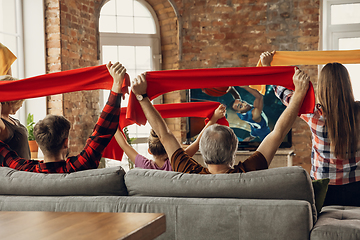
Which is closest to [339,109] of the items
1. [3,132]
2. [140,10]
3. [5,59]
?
[3,132]

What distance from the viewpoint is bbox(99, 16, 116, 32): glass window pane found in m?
5.59

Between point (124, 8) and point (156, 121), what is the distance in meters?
4.12

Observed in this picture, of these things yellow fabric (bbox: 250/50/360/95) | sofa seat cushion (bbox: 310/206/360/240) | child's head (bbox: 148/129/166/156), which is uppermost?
yellow fabric (bbox: 250/50/360/95)

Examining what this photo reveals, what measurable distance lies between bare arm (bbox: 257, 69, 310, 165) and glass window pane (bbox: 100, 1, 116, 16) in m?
4.11

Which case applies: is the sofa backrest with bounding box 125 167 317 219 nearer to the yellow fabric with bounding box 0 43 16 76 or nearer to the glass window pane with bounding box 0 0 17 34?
the yellow fabric with bounding box 0 43 16 76

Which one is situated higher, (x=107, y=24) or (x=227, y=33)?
(x=107, y=24)

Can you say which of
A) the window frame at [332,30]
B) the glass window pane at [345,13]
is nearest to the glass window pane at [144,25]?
the window frame at [332,30]

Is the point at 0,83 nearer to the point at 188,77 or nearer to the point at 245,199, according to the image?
the point at 188,77

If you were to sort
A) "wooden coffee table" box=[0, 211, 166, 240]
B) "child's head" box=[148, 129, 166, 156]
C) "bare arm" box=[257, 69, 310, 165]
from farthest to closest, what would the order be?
"child's head" box=[148, 129, 166, 156]
"bare arm" box=[257, 69, 310, 165]
"wooden coffee table" box=[0, 211, 166, 240]

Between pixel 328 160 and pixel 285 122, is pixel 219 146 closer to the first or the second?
pixel 285 122

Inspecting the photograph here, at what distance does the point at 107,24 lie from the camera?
221 inches

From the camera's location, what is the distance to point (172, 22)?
5.86 meters

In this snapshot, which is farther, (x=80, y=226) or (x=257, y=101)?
(x=257, y=101)

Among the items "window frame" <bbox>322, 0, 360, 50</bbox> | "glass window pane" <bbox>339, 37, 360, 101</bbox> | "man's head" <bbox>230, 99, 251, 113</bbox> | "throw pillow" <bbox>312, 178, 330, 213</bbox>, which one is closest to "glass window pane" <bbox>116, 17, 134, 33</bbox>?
"man's head" <bbox>230, 99, 251, 113</bbox>
